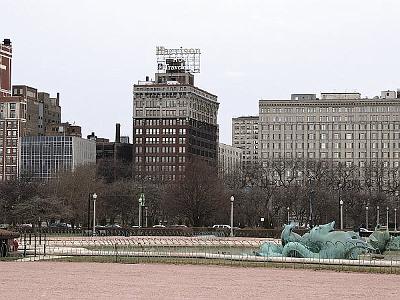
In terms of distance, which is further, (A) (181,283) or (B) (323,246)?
(B) (323,246)

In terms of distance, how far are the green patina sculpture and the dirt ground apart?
745 cm

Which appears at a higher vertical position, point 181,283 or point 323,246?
point 323,246

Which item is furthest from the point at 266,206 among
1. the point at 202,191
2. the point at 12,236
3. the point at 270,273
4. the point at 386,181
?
the point at 270,273

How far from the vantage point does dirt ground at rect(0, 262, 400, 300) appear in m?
34.3

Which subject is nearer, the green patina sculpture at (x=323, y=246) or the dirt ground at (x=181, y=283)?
the dirt ground at (x=181, y=283)

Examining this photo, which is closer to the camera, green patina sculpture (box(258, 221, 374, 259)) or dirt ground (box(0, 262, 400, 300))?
dirt ground (box(0, 262, 400, 300))

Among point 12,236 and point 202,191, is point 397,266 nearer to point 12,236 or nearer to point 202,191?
point 12,236

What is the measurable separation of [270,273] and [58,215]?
65.3 m

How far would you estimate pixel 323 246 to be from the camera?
183 feet

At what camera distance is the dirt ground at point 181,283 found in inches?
1352

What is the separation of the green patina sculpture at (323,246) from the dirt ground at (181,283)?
7.45m

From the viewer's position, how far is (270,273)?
4512cm

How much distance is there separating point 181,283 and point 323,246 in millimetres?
18708

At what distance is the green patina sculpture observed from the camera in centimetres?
5494
